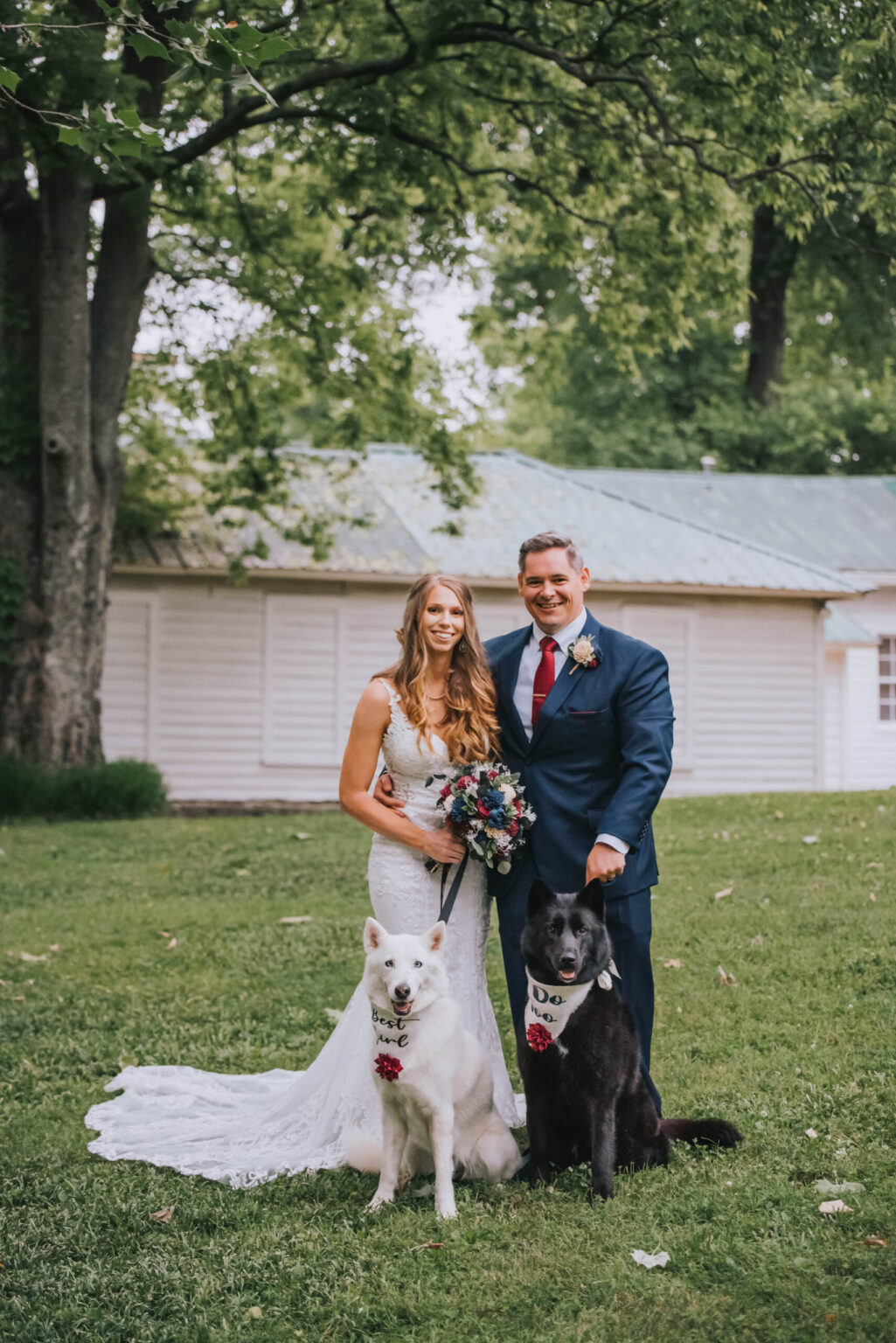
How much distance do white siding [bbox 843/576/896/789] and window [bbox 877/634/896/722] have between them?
232 millimetres

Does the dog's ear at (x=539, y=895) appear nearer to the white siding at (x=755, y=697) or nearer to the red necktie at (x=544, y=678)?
the red necktie at (x=544, y=678)

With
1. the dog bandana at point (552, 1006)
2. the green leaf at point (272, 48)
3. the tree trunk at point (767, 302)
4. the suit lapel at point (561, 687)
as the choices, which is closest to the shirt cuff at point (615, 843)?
the dog bandana at point (552, 1006)

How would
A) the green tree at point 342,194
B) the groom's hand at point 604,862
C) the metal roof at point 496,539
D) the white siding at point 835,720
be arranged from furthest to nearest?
the white siding at point 835,720 < the metal roof at point 496,539 < the green tree at point 342,194 < the groom's hand at point 604,862

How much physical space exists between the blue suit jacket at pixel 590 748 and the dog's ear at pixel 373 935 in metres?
0.70

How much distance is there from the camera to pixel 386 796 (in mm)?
4699

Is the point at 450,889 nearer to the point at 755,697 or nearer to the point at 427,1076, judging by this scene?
the point at 427,1076

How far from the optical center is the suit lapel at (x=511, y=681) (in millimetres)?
4602

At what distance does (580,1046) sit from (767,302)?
27.1m

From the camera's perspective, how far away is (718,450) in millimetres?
31922

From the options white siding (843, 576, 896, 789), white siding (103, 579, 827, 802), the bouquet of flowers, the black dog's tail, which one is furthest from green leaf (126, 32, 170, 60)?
white siding (843, 576, 896, 789)

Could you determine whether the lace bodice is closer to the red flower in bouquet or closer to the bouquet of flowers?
the bouquet of flowers

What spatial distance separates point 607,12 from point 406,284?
25.4ft

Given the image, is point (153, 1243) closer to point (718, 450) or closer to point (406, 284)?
point (406, 284)

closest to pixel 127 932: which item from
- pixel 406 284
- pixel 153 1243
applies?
pixel 153 1243
